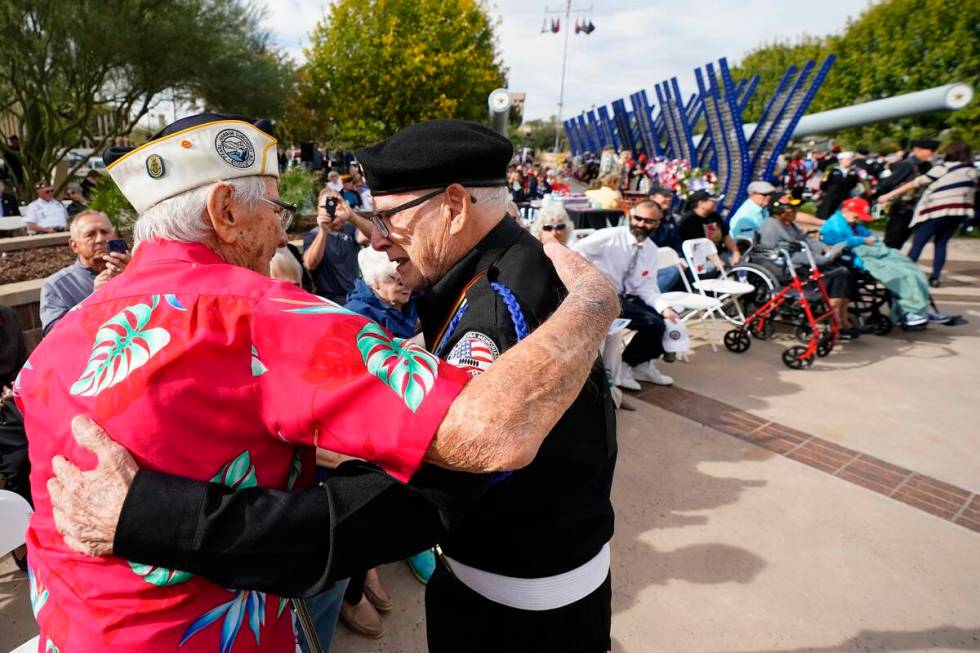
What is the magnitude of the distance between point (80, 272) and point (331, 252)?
2051mm

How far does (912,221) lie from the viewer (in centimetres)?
930

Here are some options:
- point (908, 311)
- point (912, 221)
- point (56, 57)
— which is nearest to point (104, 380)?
point (908, 311)

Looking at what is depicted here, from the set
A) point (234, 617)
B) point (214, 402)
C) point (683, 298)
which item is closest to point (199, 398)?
point (214, 402)

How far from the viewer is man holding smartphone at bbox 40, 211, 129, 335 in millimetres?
3551

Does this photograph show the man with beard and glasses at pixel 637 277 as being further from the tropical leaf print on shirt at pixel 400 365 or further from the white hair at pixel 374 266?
the tropical leaf print on shirt at pixel 400 365

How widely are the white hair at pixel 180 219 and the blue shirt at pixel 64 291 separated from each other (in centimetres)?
309

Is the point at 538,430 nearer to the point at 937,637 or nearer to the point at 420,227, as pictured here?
the point at 420,227

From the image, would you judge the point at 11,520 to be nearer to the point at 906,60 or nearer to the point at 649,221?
the point at 649,221

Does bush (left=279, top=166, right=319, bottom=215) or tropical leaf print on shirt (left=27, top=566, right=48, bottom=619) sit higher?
bush (left=279, top=166, right=319, bottom=215)

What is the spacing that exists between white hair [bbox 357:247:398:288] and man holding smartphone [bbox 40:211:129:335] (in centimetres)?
158

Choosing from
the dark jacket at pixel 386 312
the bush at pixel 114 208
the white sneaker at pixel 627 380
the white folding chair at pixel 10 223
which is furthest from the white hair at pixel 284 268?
the white folding chair at pixel 10 223

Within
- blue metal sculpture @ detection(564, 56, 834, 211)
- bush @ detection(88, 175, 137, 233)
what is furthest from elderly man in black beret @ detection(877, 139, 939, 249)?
bush @ detection(88, 175, 137, 233)

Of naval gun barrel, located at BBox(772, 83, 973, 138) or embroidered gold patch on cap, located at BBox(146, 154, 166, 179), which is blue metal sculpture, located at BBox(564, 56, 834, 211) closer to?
naval gun barrel, located at BBox(772, 83, 973, 138)

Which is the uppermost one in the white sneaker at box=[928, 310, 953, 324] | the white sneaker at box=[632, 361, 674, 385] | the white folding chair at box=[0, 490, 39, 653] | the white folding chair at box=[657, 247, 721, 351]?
the white folding chair at box=[0, 490, 39, 653]
